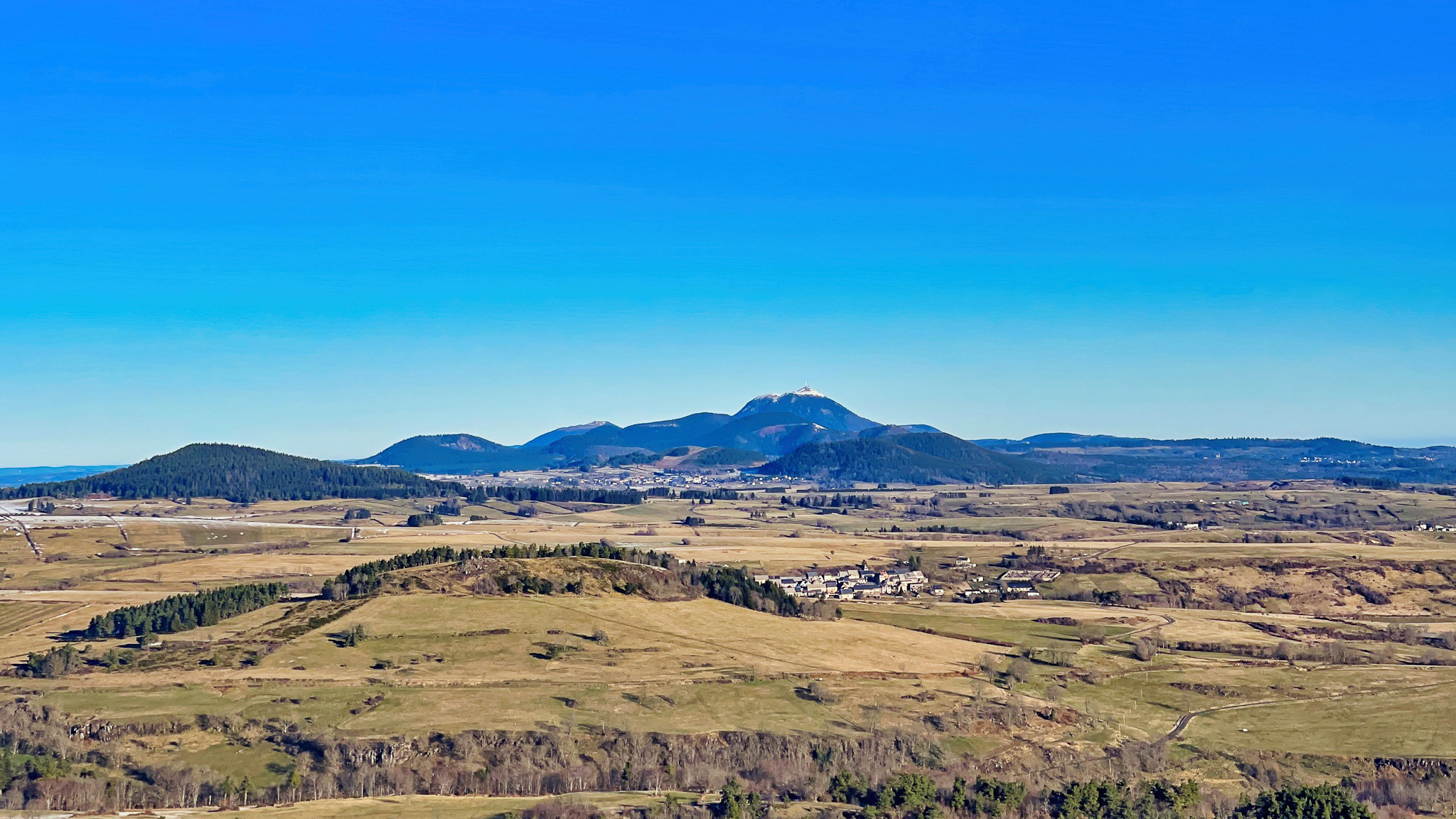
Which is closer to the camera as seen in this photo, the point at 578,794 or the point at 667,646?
the point at 578,794

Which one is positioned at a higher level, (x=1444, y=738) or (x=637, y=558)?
(x=637, y=558)

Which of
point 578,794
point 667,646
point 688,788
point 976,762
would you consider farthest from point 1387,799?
point 667,646

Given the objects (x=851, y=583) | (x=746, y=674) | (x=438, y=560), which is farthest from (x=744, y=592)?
(x=746, y=674)

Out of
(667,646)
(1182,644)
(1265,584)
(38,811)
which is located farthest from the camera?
(1265,584)

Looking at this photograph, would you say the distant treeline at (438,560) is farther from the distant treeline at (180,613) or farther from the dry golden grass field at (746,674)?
the distant treeline at (180,613)

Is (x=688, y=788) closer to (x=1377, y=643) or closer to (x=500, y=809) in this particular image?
(x=500, y=809)

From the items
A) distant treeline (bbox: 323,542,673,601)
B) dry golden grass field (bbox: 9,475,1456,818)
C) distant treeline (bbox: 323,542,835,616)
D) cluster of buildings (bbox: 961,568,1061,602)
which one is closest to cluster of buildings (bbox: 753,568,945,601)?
cluster of buildings (bbox: 961,568,1061,602)
